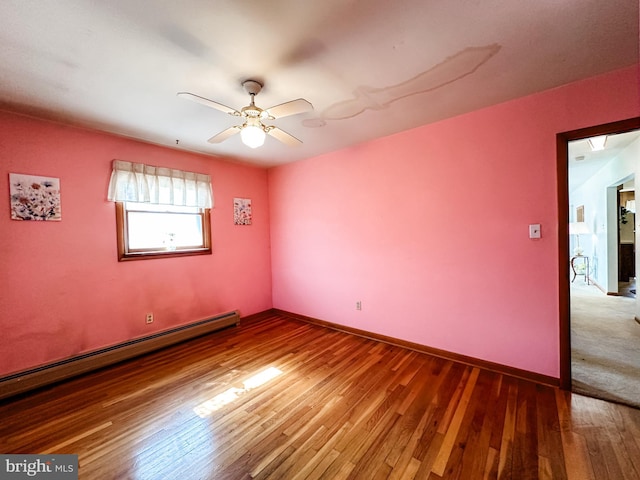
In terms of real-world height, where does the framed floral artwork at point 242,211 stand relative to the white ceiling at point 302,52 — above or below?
below

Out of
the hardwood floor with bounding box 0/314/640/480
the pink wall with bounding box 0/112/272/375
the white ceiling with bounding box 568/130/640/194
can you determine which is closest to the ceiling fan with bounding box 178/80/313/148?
the pink wall with bounding box 0/112/272/375

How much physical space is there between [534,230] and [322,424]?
227 cm

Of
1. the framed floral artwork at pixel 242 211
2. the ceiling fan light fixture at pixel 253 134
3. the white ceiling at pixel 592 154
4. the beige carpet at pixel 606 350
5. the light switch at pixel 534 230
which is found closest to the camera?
the ceiling fan light fixture at pixel 253 134

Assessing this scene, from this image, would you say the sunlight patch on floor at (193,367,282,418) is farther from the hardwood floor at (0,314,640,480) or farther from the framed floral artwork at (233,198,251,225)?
the framed floral artwork at (233,198,251,225)

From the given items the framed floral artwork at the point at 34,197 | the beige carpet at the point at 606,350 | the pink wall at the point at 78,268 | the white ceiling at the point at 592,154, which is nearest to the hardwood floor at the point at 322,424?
the beige carpet at the point at 606,350

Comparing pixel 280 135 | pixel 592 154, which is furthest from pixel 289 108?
pixel 592 154

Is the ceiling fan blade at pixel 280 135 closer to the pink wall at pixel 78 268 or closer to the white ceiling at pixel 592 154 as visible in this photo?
the pink wall at pixel 78 268

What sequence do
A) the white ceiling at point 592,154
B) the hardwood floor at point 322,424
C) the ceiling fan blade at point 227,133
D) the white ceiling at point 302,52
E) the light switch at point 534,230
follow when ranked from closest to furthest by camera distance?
the white ceiling at point 302,52
the hardwood floor at point 322,424
the ceiling fan blade at point 227,133
the light switch at point 534,230
the white ceiling at point 592,154

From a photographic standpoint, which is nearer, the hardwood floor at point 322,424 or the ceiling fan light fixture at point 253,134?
the hardwood floor at point 322,424

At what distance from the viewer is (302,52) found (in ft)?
5.06

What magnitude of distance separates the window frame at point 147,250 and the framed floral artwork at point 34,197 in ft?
1.57

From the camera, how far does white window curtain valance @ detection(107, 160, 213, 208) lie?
2.71m

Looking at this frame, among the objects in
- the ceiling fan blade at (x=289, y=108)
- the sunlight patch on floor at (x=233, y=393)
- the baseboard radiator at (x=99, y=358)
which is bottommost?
the sunlight patch on floor at (x=233, y=393)

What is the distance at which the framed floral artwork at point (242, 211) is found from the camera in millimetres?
3830
